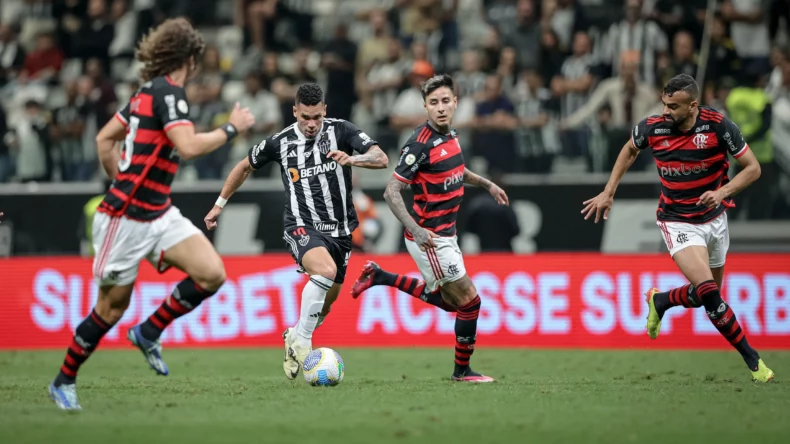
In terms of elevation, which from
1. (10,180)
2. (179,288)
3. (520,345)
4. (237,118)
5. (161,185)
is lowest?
(520,345)

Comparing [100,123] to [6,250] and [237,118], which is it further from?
[237,118]

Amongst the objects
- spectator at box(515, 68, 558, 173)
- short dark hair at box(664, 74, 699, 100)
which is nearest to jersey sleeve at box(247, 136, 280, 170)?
short dark hair at box(664, 74, 699, 100)

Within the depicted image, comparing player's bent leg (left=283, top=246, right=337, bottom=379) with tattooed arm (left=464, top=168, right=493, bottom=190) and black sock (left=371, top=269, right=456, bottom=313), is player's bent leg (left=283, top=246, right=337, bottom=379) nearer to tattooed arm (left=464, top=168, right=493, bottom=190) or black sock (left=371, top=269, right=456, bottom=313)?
black sock (left=371, top=269, right=456, bottom=313)

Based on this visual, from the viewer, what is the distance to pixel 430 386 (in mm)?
9570

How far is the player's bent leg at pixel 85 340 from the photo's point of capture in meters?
7.92

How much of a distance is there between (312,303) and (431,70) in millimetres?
9360

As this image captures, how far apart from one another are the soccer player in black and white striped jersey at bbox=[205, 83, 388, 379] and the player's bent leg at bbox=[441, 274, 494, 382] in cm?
113

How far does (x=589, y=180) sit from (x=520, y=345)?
3092 mm

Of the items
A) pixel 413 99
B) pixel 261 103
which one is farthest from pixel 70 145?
pixel 413 99

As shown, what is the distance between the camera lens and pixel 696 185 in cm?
1020

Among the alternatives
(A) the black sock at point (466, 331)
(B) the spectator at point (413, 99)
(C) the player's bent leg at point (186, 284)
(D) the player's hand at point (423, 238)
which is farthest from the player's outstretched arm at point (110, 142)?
(B) the spectator at point (413, 99)

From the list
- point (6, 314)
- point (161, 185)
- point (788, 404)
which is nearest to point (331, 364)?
point (161, 185)

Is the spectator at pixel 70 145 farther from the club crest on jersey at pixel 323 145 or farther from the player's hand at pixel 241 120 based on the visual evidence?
the player's hand at pixel 241 120

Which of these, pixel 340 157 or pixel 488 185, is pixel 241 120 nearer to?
pixel 340 157
